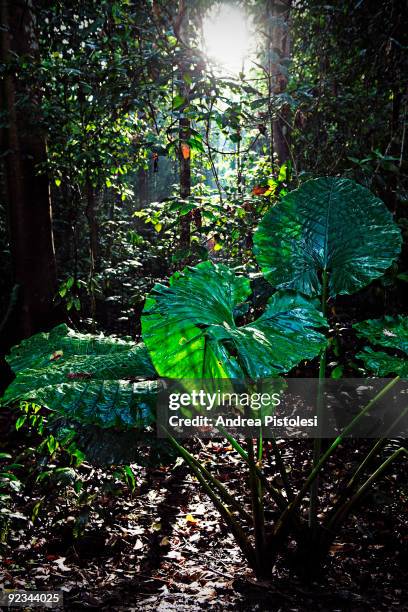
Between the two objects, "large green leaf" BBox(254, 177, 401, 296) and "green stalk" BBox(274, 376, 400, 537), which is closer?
"green stalk" BBox(274, 376, 400, 537)

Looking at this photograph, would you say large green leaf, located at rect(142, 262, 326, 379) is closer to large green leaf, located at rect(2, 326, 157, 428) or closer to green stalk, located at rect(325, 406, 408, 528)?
large green leaf, located at rect(2, 326, 157, 428)

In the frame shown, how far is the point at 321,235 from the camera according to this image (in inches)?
71.3

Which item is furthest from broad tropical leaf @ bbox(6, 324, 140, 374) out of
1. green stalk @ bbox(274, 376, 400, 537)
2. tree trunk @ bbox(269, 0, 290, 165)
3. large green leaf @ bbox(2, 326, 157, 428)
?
tree trunk @ bbox(269, 0, 290, 165)

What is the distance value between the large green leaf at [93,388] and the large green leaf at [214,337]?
10.1 inches

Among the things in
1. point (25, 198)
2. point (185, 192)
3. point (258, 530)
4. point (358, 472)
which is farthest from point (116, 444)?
point (25, 198)

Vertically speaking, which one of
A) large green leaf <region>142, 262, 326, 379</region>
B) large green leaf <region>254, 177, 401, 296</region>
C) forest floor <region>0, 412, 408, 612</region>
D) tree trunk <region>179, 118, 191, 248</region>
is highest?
tree trunk <region>179, 118, 191, 248</region>

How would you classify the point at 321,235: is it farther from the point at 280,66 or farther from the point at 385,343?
the point at 280,66

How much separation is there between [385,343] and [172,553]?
52.9 inches

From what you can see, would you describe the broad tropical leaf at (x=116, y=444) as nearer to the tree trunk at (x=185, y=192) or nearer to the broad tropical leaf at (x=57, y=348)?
the broad tropical leaf at (x=57, y=348)

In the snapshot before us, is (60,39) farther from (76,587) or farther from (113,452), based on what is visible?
(76,587)

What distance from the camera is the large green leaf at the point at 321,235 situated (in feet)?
5.75

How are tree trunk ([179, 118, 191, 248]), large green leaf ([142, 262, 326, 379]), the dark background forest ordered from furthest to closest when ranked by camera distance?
1. tree trunk ([179, 118, 191, 248])
2. the dark background forest
3. large green leaf ([142, 262, 326, 379])

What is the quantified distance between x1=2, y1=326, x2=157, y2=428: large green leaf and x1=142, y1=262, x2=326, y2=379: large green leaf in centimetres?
26

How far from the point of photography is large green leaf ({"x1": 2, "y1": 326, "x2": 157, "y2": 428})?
4.19ft
